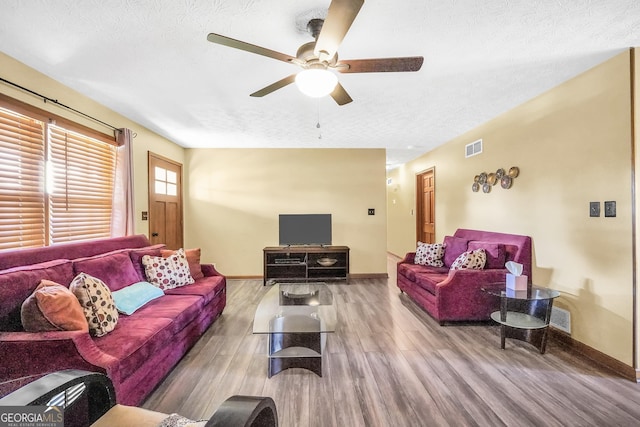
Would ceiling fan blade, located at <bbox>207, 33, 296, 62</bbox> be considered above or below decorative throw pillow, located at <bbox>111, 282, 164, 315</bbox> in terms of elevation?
above

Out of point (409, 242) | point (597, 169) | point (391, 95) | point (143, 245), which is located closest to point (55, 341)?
point (143, 245)

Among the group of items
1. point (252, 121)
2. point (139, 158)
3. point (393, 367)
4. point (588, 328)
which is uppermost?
point (252, 121)

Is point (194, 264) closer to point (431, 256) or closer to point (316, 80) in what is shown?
point (316, 80)

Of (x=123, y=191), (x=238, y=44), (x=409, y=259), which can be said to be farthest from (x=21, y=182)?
(x=409, y=259)

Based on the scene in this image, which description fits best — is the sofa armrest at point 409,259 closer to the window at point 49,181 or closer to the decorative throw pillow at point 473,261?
the decorative throw pillow at point 473,261

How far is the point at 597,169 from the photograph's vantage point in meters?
2.33

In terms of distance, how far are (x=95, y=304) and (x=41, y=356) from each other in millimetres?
391

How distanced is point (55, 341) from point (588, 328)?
3.94 m

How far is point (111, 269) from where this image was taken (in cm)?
237

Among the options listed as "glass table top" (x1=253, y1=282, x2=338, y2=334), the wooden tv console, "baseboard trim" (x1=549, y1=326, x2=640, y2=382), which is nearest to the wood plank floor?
"baseboard trim" (x1=549, y1=326, x2=640, y2=382)

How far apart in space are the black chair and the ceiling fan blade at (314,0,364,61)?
164cm

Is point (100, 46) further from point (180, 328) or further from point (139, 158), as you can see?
point (180, 328)

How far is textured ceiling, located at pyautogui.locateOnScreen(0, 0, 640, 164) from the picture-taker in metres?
1.67

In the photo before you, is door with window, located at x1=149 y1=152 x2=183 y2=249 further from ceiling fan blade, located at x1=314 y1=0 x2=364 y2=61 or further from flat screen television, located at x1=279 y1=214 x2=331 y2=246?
ceiling fan blade, located at x1=314 y1=0 x2=364 y2=61
